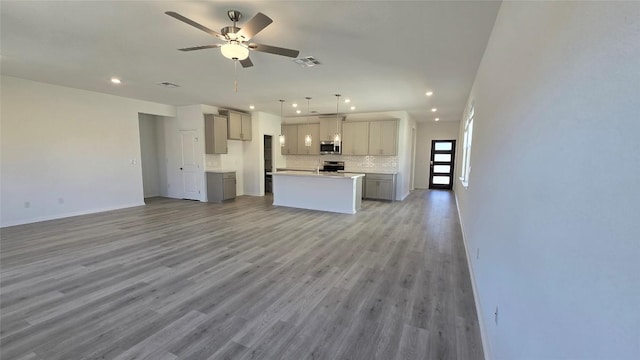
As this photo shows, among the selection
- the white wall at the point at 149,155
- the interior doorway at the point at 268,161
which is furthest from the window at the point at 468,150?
the white wall at the point at 149,155

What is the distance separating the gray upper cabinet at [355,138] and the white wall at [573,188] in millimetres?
6517

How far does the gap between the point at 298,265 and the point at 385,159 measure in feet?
18.7

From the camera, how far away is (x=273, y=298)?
259 cm

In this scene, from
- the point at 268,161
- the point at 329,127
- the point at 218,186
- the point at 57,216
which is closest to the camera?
the point at 57,216

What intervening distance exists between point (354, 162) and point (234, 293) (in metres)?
6.61

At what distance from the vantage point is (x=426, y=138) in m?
10.6

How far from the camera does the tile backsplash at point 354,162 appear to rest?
8250 mm

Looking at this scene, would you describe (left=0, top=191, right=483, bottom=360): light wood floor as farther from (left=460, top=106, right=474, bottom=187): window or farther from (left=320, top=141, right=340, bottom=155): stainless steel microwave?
(left=320, top=141, right=340, bottom=155): stainless steel microwave

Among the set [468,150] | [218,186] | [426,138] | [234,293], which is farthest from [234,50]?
[426,138]

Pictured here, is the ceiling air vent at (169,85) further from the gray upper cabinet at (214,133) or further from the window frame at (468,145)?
the window frame at (468,145)

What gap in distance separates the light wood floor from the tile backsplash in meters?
3.55

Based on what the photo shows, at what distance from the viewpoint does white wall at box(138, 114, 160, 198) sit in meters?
8.13

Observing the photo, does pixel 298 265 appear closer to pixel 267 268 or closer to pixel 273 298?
pixel 267 268

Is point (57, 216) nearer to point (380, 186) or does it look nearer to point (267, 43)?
point (267, 43)
